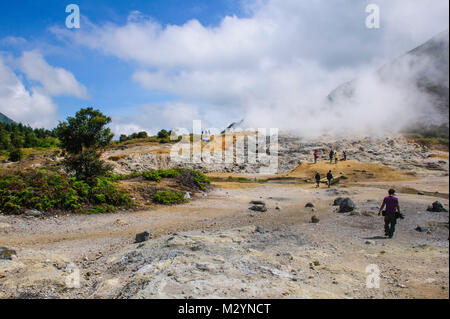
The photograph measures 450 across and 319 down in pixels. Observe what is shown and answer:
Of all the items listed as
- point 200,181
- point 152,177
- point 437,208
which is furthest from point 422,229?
point 152,177

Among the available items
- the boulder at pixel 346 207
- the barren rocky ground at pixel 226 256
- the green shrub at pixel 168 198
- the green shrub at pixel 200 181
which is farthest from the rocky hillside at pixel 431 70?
the green shrub at pixel 200 181

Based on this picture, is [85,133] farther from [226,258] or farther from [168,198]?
[226,258]

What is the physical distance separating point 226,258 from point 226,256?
0.57ft

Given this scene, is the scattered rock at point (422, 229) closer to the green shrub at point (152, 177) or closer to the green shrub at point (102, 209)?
the green shrub at point (102, 209)

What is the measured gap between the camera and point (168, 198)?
619 inches

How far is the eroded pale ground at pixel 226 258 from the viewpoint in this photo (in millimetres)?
4570

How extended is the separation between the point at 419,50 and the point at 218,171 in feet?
125

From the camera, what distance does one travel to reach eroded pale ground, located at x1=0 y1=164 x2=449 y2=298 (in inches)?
A: 180

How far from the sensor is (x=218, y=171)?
4097cm

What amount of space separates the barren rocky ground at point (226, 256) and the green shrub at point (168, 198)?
7.75 feet

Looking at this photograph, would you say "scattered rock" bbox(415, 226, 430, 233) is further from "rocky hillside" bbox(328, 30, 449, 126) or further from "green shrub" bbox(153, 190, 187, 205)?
"green shrub" bbox(153, 190, 187, 205)

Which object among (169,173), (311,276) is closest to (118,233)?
(311,276)

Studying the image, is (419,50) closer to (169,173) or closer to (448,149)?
(448,149)

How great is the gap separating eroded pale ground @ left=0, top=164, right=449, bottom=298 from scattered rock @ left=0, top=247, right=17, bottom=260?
0.21 metres
